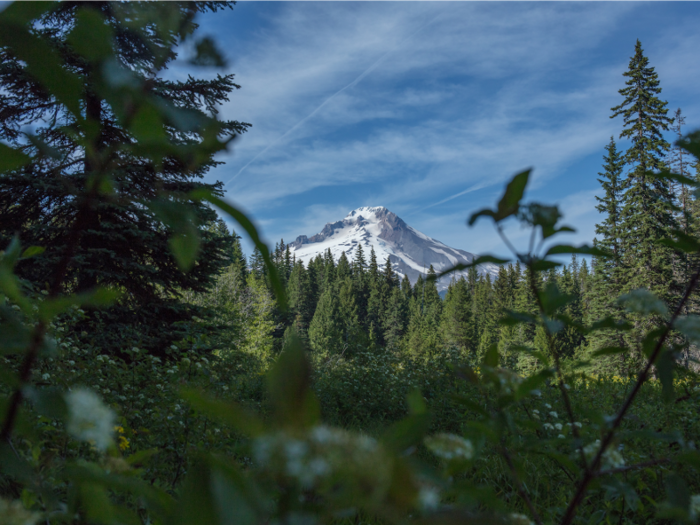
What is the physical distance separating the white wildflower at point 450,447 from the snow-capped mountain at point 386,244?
16216cm

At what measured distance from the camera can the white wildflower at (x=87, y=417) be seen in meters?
0.36

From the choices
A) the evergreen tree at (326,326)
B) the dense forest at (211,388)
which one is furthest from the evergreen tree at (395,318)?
the dense forest at (211,388)

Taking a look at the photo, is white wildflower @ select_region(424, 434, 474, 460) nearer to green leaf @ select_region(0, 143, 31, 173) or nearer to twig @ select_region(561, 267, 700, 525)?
twig @ select_region(561, 267, 700, 525)

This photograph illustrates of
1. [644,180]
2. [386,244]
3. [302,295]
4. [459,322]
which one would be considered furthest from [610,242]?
[386,244]

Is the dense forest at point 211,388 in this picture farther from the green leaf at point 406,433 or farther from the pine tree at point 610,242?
the pine tree at point 610,242

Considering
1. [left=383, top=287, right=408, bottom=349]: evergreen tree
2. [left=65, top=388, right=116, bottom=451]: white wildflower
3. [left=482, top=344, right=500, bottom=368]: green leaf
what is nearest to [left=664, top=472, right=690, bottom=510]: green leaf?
[left=482, top=344, right=500, bottom=368]: green leaf

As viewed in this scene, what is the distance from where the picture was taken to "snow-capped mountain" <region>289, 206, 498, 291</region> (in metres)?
170

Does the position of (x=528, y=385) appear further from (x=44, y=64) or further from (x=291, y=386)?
(x=44, y=64)

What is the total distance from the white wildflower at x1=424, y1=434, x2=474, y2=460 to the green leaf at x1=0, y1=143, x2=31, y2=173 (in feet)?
1.66

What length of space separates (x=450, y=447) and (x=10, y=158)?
0.54m

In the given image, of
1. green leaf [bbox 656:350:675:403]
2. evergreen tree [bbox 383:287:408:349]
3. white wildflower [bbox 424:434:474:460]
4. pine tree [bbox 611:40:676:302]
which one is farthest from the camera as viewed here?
evergreen tree [bbox 383:287:408:349]

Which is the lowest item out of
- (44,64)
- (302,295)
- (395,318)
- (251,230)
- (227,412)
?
(227,412)

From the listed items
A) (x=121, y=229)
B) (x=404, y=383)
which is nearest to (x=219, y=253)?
(x=121, y=229)

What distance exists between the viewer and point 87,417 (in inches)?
14.7
